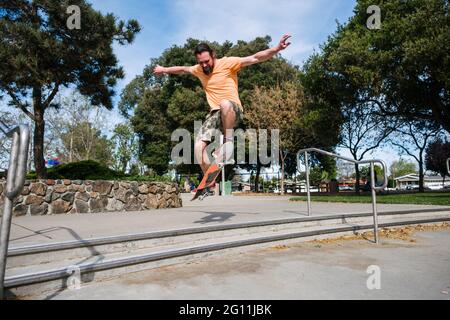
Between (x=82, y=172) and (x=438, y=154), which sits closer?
(x=82, y=172)

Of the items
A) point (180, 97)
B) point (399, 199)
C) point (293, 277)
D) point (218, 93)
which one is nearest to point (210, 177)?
point (218, 93)

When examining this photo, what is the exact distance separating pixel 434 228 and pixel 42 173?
10380mm

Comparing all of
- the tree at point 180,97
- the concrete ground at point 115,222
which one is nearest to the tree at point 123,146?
the tree at point 180,97

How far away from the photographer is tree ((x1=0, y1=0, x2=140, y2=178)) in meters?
9.77

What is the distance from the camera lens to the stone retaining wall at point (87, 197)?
25.0 feet

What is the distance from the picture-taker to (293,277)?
289 centimetres

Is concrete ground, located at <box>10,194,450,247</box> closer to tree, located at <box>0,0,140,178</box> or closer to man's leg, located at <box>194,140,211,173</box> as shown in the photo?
man's leg, located at <box>194,140,211,173</box>

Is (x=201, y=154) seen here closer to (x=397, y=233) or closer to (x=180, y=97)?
(x=397, y=233)

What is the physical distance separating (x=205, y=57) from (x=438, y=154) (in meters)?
39.4

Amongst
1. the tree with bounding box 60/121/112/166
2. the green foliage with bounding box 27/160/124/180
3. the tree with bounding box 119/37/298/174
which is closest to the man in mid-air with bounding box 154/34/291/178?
the green foliage with bounding box 27/160/124/180

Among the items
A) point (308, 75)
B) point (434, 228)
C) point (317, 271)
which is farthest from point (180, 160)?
point (317, 271)

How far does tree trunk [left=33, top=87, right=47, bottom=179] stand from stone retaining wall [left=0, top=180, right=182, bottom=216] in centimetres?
264
